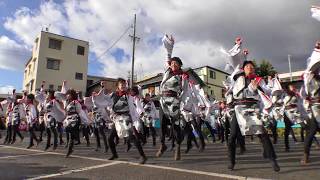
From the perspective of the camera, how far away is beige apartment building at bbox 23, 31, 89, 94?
40.8 meters

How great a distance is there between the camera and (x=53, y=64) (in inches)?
1662

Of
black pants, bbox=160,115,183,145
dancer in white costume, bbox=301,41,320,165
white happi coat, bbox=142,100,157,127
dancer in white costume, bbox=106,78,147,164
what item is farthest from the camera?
white happi coat, bbox=142,100,157,127

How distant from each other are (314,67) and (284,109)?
3.76 meters

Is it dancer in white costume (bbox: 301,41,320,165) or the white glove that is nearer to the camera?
dancer in white costume (bbox: 301,41,320,165)

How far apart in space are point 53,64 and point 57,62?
54cm

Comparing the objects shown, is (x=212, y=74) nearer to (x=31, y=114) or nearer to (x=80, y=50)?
(x=80, y=50)

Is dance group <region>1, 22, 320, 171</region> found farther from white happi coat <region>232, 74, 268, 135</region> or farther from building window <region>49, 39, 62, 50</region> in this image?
building window <region>49, 39, 62, 50</region>

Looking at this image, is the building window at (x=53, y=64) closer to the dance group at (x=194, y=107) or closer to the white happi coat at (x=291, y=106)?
the dance group at (x=194, y=107)

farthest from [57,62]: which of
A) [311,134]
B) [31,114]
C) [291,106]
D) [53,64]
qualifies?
[311,134]

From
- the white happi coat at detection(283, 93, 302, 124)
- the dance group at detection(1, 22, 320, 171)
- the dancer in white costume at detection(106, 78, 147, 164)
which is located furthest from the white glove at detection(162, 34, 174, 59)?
the white happi coat at detection(283, 93, 302, 124)

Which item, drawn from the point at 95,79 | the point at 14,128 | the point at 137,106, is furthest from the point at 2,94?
the point at 137,106

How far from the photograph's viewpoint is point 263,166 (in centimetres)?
652

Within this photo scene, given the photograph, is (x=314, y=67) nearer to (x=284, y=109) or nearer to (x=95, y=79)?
(x=284, y=109)

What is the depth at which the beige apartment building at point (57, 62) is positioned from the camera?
134ft
